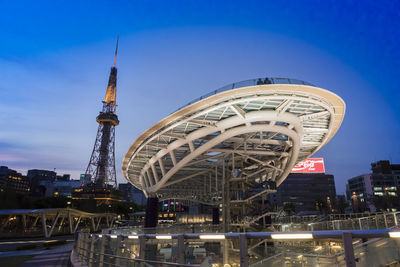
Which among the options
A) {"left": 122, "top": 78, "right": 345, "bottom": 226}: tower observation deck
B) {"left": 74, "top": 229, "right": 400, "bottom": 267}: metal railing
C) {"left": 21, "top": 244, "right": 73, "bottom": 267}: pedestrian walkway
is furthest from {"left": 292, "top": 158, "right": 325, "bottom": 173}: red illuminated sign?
{"left": 74, "top": 229, "right": 400, "bottom": 267}: metal railing

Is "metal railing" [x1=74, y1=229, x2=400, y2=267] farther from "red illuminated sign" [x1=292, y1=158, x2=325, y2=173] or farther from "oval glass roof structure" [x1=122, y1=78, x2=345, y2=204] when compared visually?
"red illuminated sign" [x1=292, y1=158, x2=325, y2=173]

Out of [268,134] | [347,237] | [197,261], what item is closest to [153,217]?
[268,134]

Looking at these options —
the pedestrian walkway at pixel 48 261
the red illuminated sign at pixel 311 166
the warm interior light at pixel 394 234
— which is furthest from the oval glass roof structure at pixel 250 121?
the red illuminated sign at pixel 311 166

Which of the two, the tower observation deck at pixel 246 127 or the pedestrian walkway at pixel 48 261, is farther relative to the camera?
the tower observation deck at pixel 246 127

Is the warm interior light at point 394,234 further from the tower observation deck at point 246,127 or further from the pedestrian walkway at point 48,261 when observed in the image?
the tower observation deck at point 246,127

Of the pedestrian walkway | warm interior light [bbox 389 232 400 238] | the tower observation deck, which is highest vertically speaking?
the tower observation deck

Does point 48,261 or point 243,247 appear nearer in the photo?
point 243,247

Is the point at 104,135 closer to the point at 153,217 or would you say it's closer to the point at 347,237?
the point at 153,217

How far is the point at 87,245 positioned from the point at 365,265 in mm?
11338

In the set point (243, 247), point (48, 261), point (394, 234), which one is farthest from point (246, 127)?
point (394, 234)

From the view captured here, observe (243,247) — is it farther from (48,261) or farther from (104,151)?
(104,151)

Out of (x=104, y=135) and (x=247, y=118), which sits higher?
(x=104, y=135)

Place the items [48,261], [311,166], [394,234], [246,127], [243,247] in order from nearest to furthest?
[394,234]
[243,247]
[48,261]
[246,127]
[311,166]

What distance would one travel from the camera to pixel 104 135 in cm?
14675
